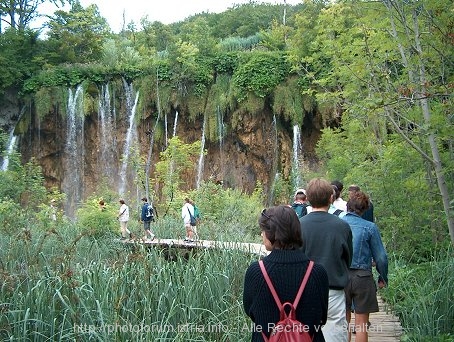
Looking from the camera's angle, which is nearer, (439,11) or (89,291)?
(89,291)

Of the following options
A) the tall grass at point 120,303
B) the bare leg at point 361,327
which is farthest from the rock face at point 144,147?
the bare leg at point 361,327

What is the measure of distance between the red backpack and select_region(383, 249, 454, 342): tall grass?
9.19 ft

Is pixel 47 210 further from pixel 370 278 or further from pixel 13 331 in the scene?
pixel 370 278

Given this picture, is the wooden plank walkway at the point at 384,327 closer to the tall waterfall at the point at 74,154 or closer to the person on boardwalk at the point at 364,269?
the person on boardwalk at the point at 364,269

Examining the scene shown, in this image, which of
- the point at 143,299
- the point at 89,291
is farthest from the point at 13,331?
the point at 143,299

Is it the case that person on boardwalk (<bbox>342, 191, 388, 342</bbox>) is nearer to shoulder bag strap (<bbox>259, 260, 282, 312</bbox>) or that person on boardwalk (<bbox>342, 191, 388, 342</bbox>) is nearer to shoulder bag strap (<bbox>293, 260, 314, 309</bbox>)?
shoulder bag strap (<bbox>293, 260, 314, 309</bbox>)

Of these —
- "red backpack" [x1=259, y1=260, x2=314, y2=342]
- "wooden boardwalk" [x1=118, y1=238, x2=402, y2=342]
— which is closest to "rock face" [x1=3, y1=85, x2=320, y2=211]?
"wooden boardwalk" [x1=118, y1=238, x2=402, y2=342]

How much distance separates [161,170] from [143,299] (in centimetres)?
1281

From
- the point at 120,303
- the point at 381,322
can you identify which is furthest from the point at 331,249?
the point at 381,322

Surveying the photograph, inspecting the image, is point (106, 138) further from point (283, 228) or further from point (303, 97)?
point (283, 228)

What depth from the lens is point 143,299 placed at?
4457 mm

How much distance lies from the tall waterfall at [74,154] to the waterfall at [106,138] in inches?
31.7

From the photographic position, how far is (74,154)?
23.9 meters

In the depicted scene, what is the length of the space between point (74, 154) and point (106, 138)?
5.26 ft
